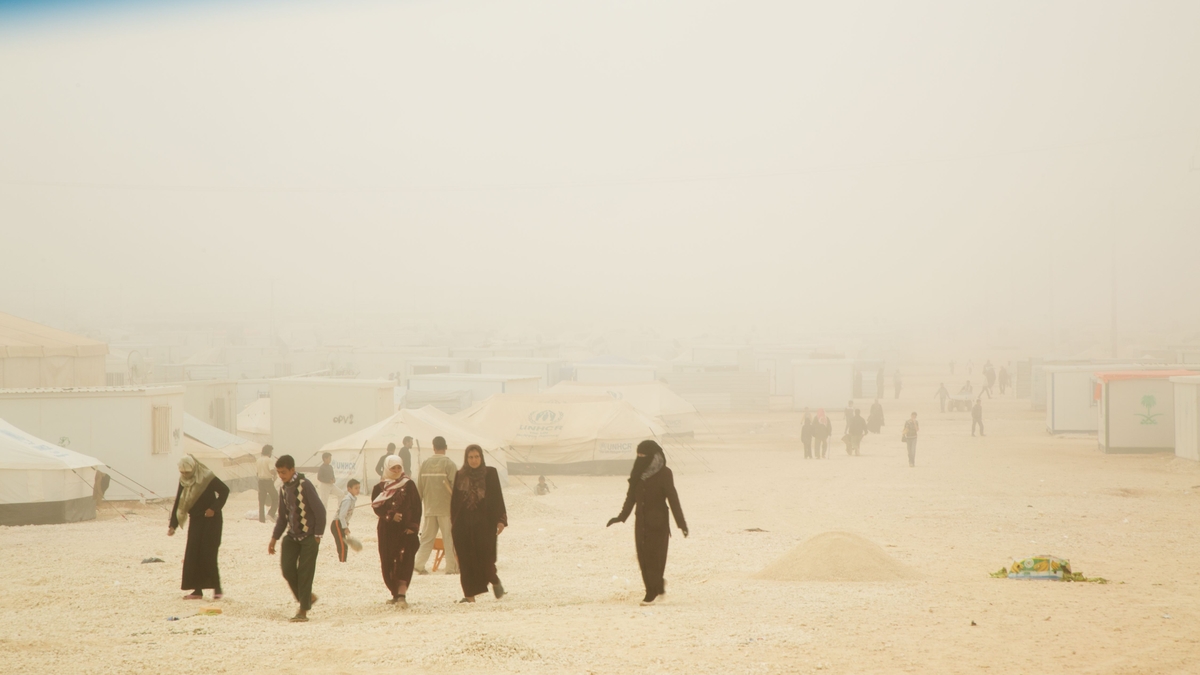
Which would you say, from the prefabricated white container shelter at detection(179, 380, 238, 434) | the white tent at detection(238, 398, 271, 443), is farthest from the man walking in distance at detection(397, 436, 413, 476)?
the prefabricated white container shelter at detection(179, 380, 238, 434)

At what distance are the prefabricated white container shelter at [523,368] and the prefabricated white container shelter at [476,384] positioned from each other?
18.8 feet

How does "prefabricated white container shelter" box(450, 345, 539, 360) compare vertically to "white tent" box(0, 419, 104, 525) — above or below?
above

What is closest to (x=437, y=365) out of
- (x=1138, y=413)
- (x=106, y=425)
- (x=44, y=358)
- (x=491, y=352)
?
(x=491, y=352)

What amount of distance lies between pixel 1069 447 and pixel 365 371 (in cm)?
2896

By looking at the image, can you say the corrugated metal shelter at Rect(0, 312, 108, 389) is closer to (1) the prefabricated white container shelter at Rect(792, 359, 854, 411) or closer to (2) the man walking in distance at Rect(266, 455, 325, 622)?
(2) the man walking in distance at Rect(266, 455, 325, 622)

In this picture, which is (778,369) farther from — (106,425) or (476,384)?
(106,425)

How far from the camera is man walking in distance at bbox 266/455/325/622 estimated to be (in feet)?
25.4

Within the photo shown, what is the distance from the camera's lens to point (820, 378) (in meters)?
41.4

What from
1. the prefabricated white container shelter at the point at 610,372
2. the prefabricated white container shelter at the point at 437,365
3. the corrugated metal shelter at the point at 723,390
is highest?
the prefabricated white container shelter at the point at 437,365

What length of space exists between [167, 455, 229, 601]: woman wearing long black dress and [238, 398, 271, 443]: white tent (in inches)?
684

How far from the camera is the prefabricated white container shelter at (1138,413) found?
24375mm

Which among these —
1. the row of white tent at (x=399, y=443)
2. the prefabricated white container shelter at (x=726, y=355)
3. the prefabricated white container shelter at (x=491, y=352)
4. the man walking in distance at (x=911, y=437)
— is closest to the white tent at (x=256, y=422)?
the row of white tent at (x=399, y=443)

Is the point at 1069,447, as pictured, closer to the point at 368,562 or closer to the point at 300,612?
the point at 368,562

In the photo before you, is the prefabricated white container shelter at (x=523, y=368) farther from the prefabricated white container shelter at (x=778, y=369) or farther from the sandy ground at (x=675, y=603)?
the sandy ground at (x=675, y=603)
